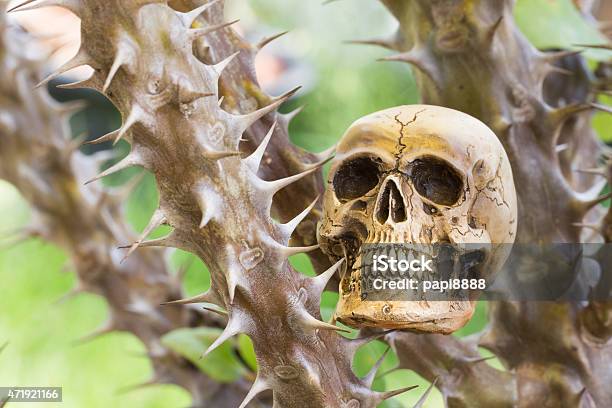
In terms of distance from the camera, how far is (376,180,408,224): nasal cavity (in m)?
0.34

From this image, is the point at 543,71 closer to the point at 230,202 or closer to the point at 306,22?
the point at 230,202

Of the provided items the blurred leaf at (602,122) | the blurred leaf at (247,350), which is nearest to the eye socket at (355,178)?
the blurred leaf at (247,350)

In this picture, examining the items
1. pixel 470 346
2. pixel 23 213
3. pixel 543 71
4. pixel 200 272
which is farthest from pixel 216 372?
pixel 23 213

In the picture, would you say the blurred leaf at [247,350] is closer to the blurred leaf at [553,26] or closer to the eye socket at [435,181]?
the eye socket at [435,181]

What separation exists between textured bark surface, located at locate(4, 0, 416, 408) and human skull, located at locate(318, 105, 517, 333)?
0.09 ft

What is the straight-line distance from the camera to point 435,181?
360mm

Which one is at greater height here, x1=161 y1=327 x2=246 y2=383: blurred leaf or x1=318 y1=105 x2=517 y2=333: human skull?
x1=318 y1=105 x2=517 y2=333: human skull

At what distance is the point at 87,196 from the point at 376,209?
273mm

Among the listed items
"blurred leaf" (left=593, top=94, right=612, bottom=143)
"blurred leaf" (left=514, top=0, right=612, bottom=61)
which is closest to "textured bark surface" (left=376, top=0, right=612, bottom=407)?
"blurred leaf" (left=514, top=0, right=612, bottom=61)

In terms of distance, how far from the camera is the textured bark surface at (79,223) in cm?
52

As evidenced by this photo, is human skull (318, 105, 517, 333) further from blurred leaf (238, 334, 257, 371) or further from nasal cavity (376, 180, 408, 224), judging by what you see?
blurred leaf (238, 334, 257, 371)

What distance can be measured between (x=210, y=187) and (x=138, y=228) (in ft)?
2.28

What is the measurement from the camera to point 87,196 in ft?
1.77

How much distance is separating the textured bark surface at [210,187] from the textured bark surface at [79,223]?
0.77ft
